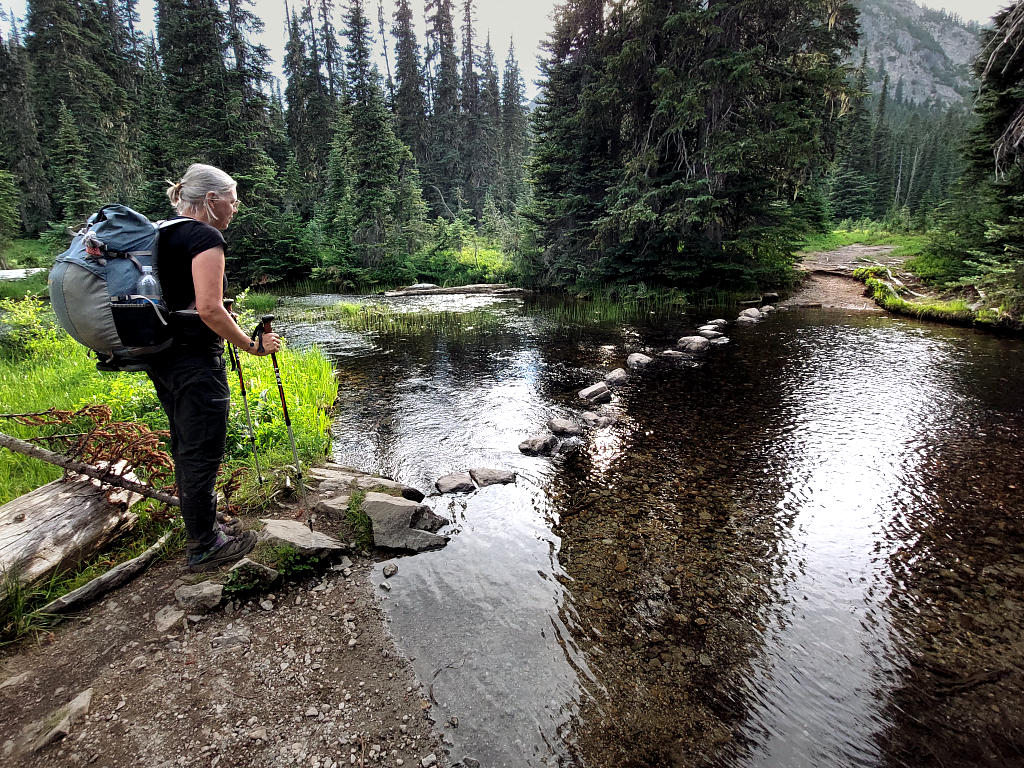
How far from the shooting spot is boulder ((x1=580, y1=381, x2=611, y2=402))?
8391 mm

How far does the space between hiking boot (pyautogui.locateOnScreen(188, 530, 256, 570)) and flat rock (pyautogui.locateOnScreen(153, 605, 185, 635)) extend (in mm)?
341

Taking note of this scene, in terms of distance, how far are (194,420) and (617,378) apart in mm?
7672

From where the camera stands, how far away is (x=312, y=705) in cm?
A: 258

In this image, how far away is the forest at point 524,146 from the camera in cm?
1507

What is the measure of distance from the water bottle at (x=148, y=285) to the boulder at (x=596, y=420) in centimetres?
580

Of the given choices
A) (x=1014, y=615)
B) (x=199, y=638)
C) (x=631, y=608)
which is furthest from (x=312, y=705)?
(x=1014, y=615)

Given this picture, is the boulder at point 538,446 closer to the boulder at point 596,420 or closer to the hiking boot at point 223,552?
the boulder at point 596,420

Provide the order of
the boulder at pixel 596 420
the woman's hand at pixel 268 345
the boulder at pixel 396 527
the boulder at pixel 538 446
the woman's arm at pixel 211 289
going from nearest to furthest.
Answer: the woman's arm at pixel 211 289 → the woman's hand at pixel 268 345 → the boulder at pixel 396 527 → the boulder at pixel 538 446 → the boulder at pixel 596 420

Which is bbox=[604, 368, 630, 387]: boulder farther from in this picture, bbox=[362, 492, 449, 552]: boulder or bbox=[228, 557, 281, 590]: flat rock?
bbox=[228, 557, 281, 590]: flat rock

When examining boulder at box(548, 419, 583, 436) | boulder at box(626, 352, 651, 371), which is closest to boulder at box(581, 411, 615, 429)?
boulder at box(548, 419, 583, 436)

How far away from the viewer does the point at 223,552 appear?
3447mm

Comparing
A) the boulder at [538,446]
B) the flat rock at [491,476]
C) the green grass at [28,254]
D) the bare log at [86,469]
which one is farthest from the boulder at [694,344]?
the green grass at [28,254]

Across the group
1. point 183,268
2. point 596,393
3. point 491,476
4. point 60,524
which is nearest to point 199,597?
point 60,524

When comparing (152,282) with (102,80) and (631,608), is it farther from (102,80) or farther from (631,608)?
(102,80)
